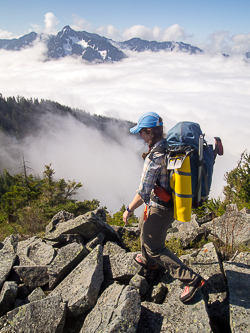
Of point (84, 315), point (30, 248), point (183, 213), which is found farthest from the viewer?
point (30, 248)

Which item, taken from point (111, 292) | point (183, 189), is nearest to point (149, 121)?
point (183, 189)

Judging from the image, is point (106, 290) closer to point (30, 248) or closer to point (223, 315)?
point (223, 315)

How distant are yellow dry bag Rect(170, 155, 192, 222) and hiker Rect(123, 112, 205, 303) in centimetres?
23

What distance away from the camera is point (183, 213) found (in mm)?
3008

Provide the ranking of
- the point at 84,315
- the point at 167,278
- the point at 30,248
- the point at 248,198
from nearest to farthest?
the point at 84,315 → the point at 167,278 → the point at 30,248 → the point at 248,198

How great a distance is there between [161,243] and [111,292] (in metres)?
1.14

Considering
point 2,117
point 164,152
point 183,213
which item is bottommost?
point 2,117

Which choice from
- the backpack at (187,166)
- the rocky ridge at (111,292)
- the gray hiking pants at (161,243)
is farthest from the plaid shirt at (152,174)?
the rocky ridge at (111,292)

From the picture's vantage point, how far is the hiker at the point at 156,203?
3.14m

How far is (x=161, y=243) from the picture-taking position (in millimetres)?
3562

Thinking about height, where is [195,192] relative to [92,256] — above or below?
above

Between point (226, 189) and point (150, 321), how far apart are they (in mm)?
9287

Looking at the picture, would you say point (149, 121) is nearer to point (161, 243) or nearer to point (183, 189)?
point (183, 189)

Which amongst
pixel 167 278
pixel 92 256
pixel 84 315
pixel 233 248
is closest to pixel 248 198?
pixel 233 248
